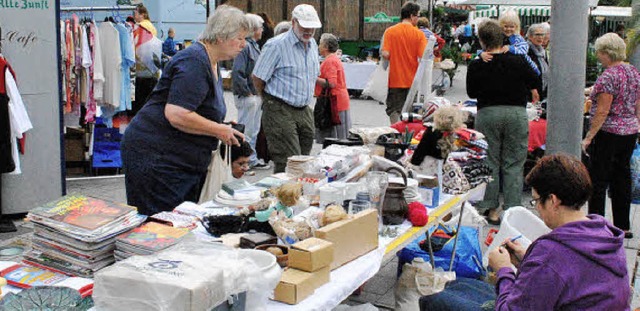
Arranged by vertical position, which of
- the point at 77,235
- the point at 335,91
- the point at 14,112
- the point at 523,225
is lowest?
the point at 523,225

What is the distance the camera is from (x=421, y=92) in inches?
287

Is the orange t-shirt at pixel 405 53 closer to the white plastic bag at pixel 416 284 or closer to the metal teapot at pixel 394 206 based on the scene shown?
the white plastic bag at pixel 416 284

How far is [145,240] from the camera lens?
2.55 meters

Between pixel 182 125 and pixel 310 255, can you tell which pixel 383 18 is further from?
pixel 310 255

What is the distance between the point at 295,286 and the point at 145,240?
559mm

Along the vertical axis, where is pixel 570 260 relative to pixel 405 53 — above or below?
below

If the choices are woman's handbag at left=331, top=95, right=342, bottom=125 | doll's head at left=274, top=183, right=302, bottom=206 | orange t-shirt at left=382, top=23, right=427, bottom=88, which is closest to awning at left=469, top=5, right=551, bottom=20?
orange t-shirt at left=382, top=23, right=427, bottom=88

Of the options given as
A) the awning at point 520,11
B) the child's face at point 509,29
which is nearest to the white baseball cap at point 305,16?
the child's face at point 509,29

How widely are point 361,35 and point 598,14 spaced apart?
640 centimetres

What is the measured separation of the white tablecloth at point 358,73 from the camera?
14.9 meters

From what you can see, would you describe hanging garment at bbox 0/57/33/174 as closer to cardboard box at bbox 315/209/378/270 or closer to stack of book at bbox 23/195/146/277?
stack of book at bbox 23/195/146/277

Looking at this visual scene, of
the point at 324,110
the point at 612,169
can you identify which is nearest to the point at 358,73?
the point at 324,110

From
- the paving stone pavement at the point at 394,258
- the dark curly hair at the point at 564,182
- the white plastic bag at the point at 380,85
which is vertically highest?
the white plastic bag at the point at 380,85

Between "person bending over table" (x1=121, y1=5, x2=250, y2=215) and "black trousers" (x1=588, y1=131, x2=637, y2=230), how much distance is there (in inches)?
127
